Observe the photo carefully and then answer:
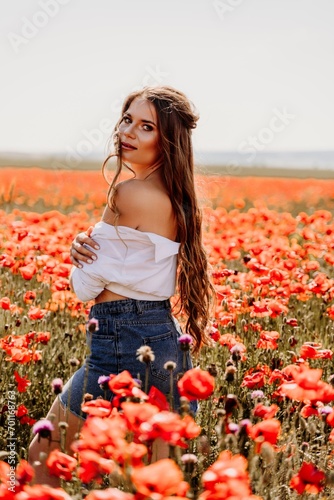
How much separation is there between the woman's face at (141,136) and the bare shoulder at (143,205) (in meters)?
0.15

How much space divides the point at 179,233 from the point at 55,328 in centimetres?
200

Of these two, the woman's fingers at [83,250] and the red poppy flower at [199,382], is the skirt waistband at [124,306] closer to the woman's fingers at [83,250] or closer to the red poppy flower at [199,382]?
the woman's fingers at [83,250]

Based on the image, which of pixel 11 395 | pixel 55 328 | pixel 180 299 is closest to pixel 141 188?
pixel 180 299

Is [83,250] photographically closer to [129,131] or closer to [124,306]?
[124,306]

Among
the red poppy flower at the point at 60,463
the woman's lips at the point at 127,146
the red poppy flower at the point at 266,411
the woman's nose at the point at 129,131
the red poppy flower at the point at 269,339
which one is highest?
the woman's nose at the point at 129,131

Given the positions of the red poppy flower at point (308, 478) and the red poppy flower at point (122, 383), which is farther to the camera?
the red poppy flower at point (122, 383)

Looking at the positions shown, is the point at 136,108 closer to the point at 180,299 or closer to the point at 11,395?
the point at 180,299

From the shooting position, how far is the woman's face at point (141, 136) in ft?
9.48

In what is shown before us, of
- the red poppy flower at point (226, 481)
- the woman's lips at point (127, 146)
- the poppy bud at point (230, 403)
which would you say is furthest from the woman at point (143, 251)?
the red poppy flower at point (226, 481)

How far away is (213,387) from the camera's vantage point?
2.33 meters

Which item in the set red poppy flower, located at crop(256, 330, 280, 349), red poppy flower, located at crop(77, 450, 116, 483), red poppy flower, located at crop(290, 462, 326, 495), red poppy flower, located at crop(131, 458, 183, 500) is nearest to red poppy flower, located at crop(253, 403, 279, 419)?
red poppy flower, located at crop(290, 462, 326, 495)

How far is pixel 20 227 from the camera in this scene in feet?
18.1

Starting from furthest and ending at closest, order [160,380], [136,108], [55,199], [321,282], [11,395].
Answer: [55,199]
[321,282]
[11,395]
[136,108]
[160,380]

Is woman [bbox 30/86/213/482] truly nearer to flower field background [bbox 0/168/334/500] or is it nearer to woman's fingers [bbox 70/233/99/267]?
woman's fingers [bbox 70/233/99/267]
